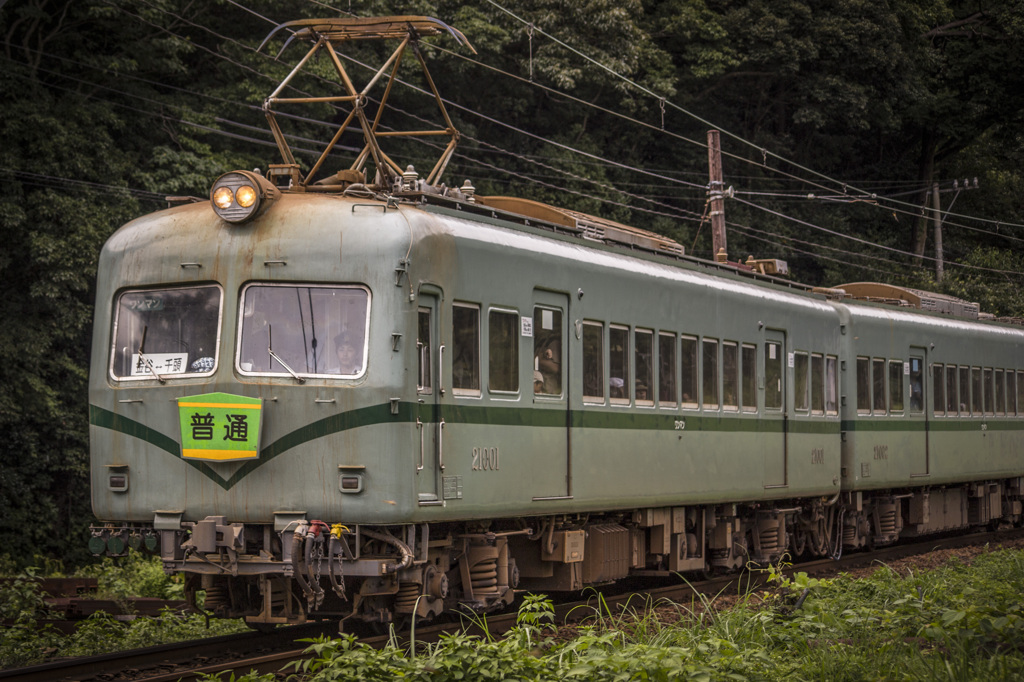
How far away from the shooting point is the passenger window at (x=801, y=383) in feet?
51.5

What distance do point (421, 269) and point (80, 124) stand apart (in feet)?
54.4

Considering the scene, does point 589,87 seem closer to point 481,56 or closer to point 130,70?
point 481,56

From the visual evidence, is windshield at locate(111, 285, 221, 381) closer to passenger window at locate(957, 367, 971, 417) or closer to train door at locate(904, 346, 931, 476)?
train door at locate(904, 346, 931, 476)

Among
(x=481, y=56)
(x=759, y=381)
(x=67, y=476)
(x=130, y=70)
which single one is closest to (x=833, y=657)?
(x=759, y=381)

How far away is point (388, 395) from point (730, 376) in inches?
240

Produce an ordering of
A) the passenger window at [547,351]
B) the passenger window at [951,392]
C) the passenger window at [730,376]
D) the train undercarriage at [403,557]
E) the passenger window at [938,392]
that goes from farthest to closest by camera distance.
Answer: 1. the passenger window at [951,392]
2. the passenger window at [938,392]
3. the passenger window at [730,376]
4. the passenger window at [547,351]
5. the train undercarriage at [403,557]

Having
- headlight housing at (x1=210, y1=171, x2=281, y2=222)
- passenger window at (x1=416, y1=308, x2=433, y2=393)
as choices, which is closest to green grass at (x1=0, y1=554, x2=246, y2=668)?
passenger window at (x1=416, y1=308, x2=433, y2=393)

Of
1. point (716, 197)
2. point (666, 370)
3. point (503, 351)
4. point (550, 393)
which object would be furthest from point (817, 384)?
point (716, 197)

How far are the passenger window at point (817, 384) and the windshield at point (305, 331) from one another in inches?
340

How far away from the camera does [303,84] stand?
27.6m

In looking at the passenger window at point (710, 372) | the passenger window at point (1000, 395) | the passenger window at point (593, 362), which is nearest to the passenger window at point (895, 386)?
the passenger window at point (1000, 395)

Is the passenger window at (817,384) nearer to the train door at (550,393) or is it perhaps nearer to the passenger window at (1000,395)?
the train door at (550,393)

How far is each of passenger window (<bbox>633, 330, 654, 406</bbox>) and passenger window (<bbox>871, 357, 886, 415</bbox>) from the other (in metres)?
6.45

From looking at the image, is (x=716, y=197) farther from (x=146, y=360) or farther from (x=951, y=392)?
(x=146, y=360)
